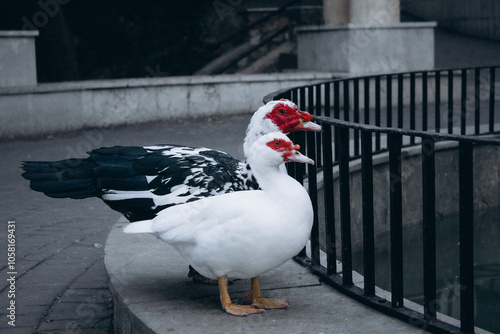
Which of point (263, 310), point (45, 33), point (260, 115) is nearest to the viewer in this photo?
point (263, 310)

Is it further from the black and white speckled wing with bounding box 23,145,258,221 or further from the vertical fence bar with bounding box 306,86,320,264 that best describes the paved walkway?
the vertical fence bar with bounding box 306,86,320,264

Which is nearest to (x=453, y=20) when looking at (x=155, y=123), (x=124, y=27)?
(x=124, y=27)

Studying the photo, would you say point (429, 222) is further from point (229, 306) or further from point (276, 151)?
point (229, 306)

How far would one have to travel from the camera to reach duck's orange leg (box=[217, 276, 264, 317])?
398 cm

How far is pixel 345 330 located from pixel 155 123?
9.37 metres

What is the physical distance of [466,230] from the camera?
11.8 ft

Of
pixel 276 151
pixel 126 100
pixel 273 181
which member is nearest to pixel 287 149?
pixel 276 151

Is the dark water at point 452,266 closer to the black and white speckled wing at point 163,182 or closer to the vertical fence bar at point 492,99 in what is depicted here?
the vertical fence bar at point 492,99

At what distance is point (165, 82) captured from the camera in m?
12.9

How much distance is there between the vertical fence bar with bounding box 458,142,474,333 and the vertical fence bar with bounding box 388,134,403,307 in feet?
1.39

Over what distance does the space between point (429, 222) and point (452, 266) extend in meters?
4.02

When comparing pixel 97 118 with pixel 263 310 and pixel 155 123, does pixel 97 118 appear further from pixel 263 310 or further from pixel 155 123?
pixel 263 310

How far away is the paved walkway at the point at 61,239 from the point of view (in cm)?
490

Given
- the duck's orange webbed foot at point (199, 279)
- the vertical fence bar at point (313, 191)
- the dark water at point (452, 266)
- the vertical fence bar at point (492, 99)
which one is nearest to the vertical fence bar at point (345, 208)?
the vertical fence bar at point (313, 191)
